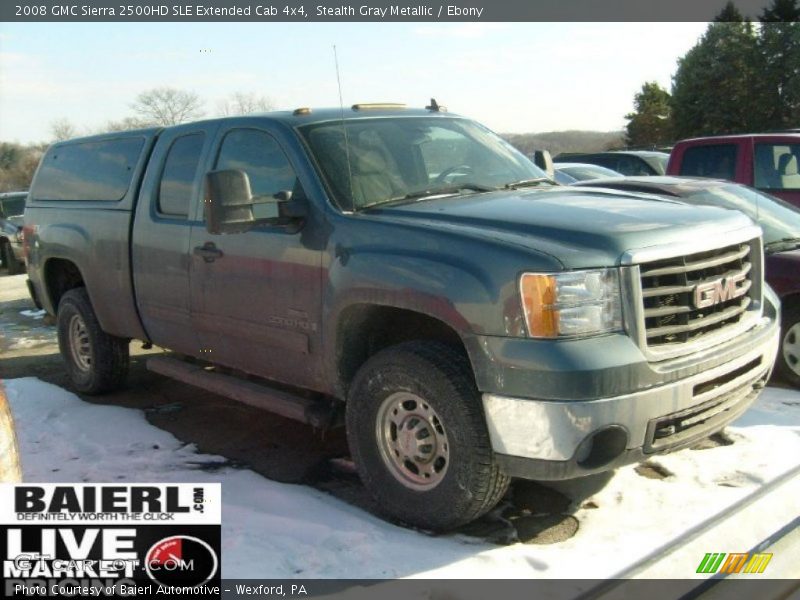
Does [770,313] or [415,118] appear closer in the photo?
[770,313]

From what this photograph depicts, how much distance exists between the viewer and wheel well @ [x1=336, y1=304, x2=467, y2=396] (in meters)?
4.14

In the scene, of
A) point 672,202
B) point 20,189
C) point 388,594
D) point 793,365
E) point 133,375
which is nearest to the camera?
point 388,594

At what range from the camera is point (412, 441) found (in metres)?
3.95

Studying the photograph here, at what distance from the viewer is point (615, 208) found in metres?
4.11

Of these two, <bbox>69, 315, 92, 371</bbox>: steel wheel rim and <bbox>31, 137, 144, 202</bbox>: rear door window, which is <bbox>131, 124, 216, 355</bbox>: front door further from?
<bbox>69, 315, 92, 371</bbox>: steel wheel rim

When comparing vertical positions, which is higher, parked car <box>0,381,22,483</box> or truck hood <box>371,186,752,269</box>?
truck hood <box>371,186,752,269</box>

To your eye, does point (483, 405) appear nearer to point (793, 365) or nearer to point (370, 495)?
point (370, 495)

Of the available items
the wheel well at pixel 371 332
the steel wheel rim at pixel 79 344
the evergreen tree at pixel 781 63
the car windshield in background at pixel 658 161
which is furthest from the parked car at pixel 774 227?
the evergreen tree at pixel 781 63

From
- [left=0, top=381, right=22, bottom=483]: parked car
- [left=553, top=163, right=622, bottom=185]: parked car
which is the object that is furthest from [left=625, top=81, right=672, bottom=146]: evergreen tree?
[left=0, top=381, right=22, bottom=483]: parked car

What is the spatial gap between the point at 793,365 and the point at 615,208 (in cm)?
284

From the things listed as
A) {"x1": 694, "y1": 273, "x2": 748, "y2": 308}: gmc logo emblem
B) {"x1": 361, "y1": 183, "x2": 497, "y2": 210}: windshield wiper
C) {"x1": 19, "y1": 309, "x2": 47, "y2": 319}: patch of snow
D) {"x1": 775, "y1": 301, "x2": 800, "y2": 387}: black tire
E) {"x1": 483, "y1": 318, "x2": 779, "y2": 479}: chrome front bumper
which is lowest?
{"x1": 19, "y1": 309, "x2": 47, "y2": 319}: patch of snow

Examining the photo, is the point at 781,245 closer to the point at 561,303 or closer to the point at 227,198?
the point at 561,303

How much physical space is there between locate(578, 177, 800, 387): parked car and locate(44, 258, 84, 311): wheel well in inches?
163

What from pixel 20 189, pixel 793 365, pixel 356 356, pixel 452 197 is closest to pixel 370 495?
pixel 356 356
